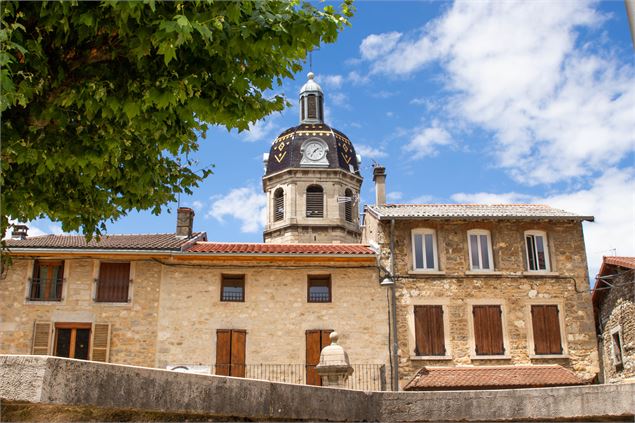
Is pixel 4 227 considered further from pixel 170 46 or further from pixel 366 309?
pixel 366 309

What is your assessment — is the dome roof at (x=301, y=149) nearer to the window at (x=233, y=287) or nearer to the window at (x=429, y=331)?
the window at (x=233, y=287)

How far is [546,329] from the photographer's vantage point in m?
23.7

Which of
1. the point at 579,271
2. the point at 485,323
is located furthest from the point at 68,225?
the point at 579,271

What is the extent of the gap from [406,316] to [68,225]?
1613 centimetres

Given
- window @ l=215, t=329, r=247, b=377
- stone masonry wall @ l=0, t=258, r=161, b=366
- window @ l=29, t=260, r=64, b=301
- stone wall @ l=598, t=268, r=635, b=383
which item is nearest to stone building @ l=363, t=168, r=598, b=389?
stone wall @ l=598, t=268, r=635, b=383

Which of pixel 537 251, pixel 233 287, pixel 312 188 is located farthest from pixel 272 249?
pixel 312 188

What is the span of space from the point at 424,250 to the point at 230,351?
24.9 feet

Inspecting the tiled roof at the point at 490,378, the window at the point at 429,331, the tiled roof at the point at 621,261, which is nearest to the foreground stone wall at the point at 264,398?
the tiled roof at the point at 490,378

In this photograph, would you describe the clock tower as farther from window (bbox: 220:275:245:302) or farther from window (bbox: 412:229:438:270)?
window (bbox: 220:275:245:302)

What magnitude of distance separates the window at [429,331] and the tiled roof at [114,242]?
27.6 feet

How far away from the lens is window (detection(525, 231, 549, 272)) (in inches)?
966

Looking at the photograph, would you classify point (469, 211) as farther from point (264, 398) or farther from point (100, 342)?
point (264, 398)

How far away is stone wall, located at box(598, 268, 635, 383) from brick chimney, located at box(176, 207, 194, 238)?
15546 millimetres

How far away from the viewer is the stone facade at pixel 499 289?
23.2 m
